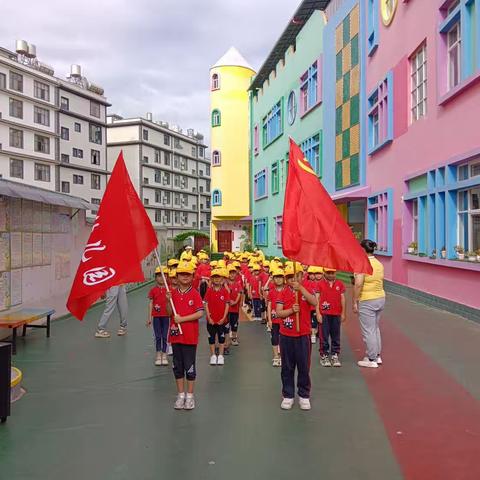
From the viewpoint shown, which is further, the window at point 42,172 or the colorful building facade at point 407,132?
the window at point 42,172

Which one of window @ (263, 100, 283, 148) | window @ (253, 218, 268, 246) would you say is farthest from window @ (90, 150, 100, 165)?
window @ (263, 100, 283, 148)

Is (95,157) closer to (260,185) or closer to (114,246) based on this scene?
(260,185)

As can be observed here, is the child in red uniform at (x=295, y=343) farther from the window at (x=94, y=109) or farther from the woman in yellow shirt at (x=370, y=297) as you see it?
the window at (x=94, y=109)

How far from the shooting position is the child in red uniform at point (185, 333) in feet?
18.7

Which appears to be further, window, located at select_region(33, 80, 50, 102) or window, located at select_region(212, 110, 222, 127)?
window, located at select_region(33, 80, 50, 102)

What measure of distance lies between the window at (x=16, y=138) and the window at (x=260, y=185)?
21.3m

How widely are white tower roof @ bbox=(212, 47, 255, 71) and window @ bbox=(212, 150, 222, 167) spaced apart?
23.5 ft

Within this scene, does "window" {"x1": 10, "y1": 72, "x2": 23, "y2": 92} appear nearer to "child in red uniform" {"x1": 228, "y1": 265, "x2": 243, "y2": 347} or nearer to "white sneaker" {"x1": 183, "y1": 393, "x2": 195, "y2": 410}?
"child in red uniform" {"x1": 228, "y1": 265, "x2": 243, "y2": 347}

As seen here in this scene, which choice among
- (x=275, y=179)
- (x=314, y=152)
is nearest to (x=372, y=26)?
(x=314, y=152)

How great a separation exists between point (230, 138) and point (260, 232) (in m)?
9.55

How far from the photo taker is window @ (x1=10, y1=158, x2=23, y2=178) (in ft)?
143

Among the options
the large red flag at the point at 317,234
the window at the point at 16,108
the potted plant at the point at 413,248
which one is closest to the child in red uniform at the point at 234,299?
the large red flag at the point at 317,234

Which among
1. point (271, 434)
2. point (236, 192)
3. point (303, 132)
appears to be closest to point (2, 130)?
point (236, 192)

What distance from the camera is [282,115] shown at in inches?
1197
